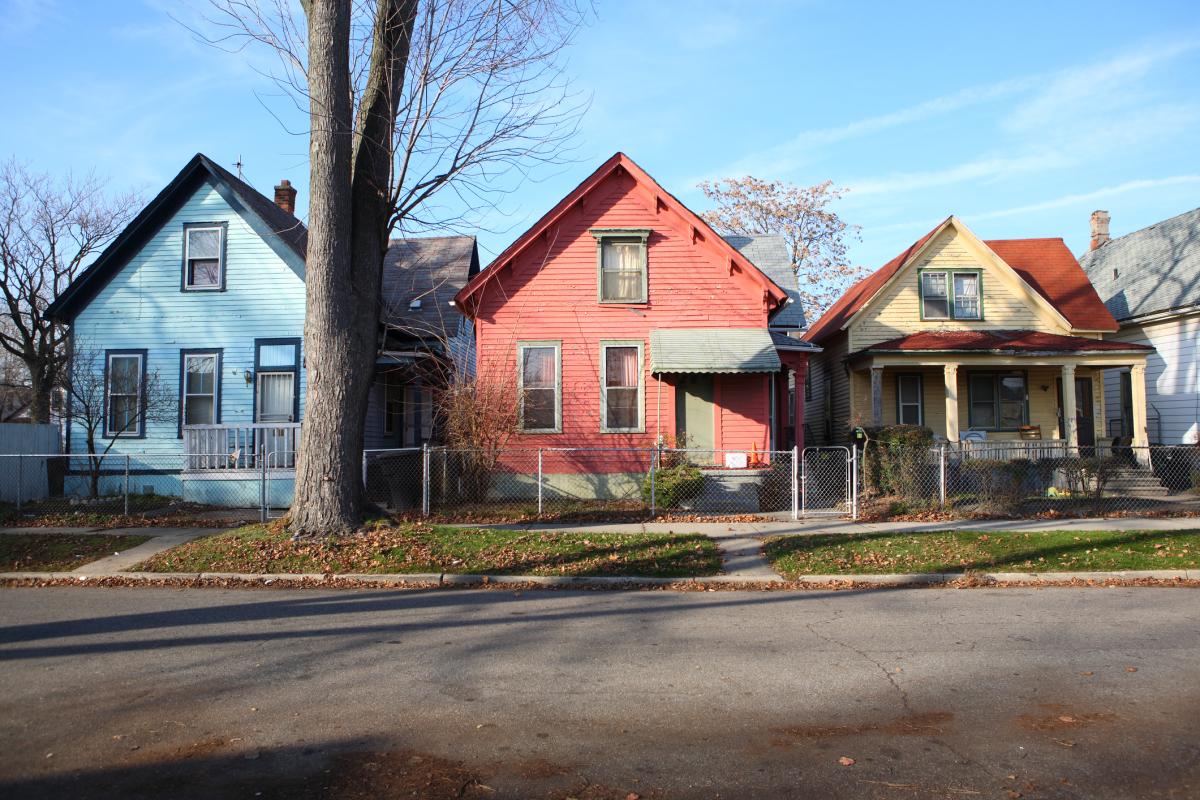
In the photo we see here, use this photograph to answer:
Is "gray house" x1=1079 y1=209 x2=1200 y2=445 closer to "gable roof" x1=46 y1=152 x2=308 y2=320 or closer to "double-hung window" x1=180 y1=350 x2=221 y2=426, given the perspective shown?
"gable roof" x1=46 y1=152 x2=308 y2=320

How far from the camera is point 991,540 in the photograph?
39.9 feet

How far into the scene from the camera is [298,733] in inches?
199

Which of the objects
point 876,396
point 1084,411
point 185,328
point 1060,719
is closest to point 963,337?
point 876,396

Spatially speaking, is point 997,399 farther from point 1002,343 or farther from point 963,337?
point 963,337

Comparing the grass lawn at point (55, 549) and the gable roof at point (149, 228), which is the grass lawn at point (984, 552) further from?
the gable roof at point (149, 228)

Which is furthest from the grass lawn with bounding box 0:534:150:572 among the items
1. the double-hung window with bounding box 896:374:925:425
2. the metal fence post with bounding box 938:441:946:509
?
the double-hung window with bounding box 896:374:925:425

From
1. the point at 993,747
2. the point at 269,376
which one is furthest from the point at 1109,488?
the point at 269,376

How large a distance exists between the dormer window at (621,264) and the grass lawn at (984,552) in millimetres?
8003

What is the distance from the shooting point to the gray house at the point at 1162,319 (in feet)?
74.6

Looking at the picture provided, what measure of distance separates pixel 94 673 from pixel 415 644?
239cm

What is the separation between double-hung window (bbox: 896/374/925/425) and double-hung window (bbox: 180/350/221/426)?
17.6 meters

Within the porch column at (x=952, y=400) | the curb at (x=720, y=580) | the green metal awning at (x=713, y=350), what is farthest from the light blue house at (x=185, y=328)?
the porch column at (x=952, y=400)

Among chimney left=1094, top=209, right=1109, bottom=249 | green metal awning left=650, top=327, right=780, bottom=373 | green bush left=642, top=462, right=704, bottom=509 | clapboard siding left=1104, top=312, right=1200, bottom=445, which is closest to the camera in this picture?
green bush left=642, top=462, right=704, bottom=509

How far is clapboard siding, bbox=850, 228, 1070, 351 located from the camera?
2334cm
